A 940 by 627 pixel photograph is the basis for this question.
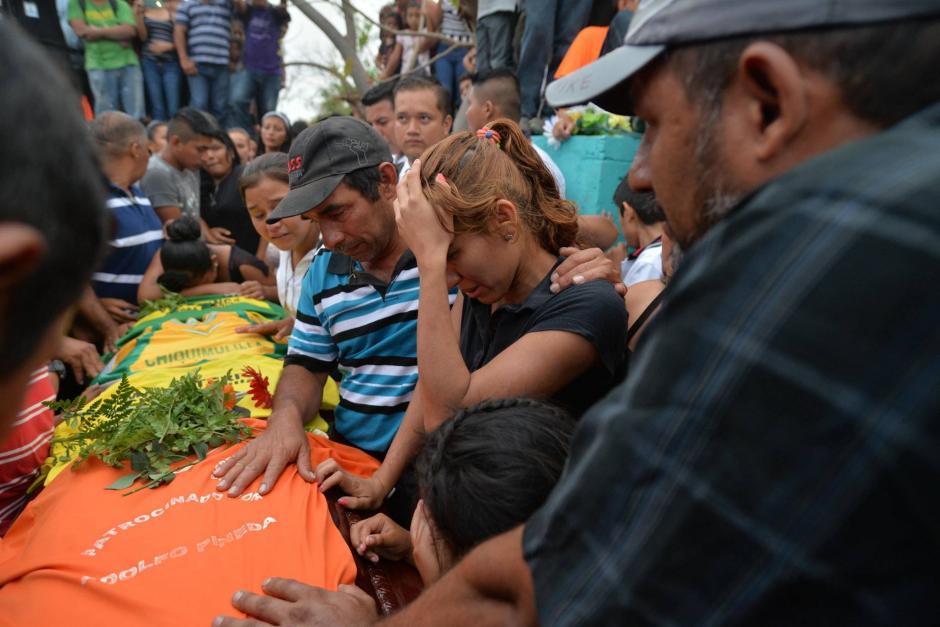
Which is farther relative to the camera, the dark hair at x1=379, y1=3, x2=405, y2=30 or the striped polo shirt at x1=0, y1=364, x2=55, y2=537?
the dark hair at x1=379, y1=3, x2=405, y2=30

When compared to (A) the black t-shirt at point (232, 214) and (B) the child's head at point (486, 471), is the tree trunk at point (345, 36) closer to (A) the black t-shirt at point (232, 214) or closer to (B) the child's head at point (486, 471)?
(A) the black t-shirt at point (232, 214)

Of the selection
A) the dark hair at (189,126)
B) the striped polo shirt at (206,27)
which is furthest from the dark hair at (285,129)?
the dark hair at (189,126)

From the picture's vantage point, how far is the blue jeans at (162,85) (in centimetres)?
879

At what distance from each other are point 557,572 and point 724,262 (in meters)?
0.41

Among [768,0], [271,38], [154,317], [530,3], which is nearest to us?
[768,0]

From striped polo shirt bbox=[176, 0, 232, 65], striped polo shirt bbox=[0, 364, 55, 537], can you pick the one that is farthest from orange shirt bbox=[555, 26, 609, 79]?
striped polo shirt bbox=[176, 0, 232, 65]

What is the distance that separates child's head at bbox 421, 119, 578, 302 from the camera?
1.97 metres

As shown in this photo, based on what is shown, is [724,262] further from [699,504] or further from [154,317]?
[154,317]

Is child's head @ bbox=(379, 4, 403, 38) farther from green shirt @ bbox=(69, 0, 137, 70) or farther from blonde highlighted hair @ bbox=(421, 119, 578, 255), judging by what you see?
blonde highlighted hair @ bbox=(421, 119, 578, 255)

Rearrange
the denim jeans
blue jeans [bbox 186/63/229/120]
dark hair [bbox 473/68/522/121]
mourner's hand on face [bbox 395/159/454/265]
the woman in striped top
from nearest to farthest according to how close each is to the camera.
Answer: mourner's hand on face [bbox 395/159/454/265]
dark hair [bbox 473/68/522/121]
the denim jeans
the woman in striped top
blue jeans [bbox 186/63/229/120]

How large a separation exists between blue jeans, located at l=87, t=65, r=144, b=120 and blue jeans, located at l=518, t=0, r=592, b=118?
5.50 m

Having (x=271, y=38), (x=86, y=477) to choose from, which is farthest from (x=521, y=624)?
(x=271, y=38)

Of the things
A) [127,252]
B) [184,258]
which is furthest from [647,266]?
[127,252]

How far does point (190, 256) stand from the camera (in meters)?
4.64
